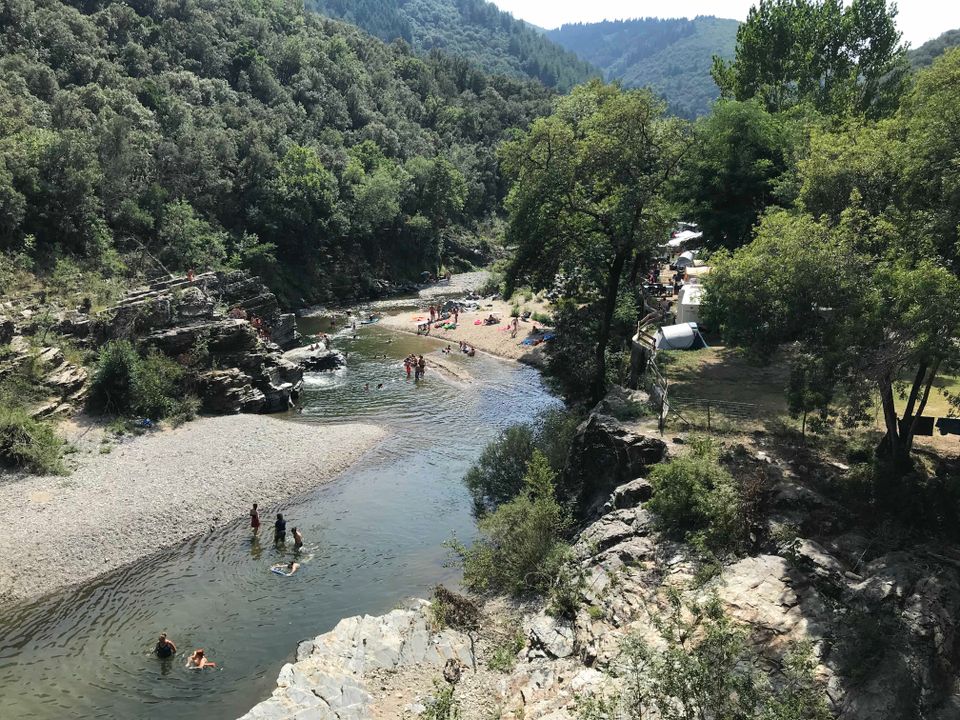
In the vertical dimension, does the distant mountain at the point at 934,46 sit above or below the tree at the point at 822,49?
above

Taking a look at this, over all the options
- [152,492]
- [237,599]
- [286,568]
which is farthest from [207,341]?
[237,599]

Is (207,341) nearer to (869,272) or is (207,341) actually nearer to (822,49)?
(869,272)

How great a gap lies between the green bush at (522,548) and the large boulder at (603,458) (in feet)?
7.30

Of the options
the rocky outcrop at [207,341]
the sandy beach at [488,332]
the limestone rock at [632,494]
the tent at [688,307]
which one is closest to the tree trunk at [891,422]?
the limestone rock at [632,494]

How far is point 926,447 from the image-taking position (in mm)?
17812

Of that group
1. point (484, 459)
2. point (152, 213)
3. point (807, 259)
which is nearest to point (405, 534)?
point (484, 459)

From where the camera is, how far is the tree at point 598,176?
25469mm

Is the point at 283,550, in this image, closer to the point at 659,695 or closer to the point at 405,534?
the point at 405,534

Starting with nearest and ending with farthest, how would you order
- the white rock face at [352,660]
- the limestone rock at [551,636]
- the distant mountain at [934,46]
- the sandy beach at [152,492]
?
1. the white rock face at [352,660]
2. the limestone rock at [551,636]
3. the sandy beach at [152,492]
4. the distant mountain at [934,46]

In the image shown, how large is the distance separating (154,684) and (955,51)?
87.4ft

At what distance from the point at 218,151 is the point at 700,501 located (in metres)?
62.5

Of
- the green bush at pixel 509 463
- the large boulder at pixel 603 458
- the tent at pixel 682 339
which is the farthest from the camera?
the tent at pixel 682 339

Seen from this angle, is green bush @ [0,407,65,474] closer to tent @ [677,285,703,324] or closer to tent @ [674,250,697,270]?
tent @ [677,285,703,324]

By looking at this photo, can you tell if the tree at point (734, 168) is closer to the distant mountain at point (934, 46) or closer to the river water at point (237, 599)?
the river water at point (237, 599)
